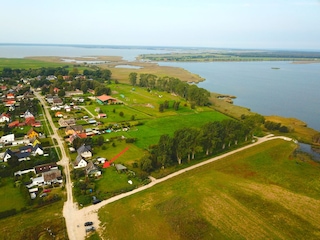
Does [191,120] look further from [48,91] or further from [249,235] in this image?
[48,91]

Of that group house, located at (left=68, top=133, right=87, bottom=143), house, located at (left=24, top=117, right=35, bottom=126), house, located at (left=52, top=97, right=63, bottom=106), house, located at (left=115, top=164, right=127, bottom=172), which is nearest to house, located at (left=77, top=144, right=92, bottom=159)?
house, located at (left=68, top=133, right=87, bottom=143)

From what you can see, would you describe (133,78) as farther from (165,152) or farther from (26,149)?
(165,152)

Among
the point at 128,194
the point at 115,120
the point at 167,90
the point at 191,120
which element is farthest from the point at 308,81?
the point at 128,194

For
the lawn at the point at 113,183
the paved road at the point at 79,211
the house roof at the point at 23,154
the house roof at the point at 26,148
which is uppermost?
the house roof at the point at 26,148

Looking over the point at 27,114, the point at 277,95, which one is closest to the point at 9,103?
the point at 27,114

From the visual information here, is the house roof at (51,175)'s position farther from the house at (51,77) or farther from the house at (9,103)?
the house at (51,77)

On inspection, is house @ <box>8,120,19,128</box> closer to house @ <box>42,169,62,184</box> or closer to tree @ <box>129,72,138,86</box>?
house @ <box>42,169,62,184</box>

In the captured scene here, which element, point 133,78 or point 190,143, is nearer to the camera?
point 190,143

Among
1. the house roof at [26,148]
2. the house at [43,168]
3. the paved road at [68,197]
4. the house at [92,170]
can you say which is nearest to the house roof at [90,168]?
the house at [92,170]
